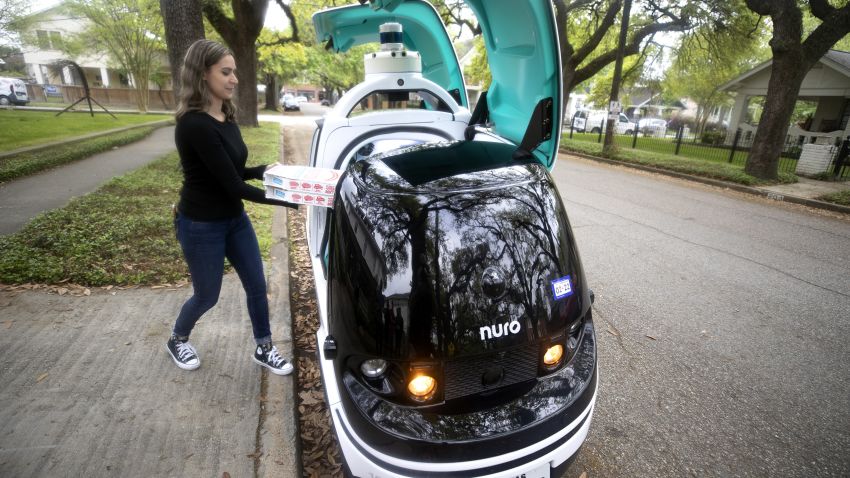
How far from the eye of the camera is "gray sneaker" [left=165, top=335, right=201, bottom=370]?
2.66 metres

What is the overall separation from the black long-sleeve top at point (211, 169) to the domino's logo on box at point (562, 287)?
136 cm

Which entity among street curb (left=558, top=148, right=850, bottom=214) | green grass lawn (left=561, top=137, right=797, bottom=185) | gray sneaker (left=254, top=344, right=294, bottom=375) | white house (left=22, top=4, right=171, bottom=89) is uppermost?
white house (left=22, top=4, right=171, bottom=89)

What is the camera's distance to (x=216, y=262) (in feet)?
8.04

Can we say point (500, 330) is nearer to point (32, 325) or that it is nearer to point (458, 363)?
point (458, 363)

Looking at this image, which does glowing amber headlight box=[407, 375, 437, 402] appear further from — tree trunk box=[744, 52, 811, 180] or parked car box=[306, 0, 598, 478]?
tree trunk box=[744, 52, 811, 180]

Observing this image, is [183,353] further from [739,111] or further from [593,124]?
[593,124]

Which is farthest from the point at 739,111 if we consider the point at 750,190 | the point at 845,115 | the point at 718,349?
the point at 718,349

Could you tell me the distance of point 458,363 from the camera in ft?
5.01

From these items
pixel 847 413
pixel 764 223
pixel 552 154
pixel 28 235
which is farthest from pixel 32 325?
pixel 764 223

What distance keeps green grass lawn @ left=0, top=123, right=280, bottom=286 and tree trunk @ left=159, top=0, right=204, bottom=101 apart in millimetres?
2043

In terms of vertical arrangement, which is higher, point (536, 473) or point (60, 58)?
point (60, 58)

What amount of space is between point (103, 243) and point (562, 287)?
4.65 m

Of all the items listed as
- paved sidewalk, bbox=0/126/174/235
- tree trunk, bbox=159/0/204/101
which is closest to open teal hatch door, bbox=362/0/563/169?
tree trunk, bbox=159/0/204/101

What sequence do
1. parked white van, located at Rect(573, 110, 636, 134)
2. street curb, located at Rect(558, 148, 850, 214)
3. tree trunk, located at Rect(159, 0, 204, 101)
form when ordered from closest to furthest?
tree trunk, located at Rect(159, 0, 204, 101), street curb, located at Rect(558, 148, 850, 214), parked white van, located at Rect(573, 110, 636, 134)
